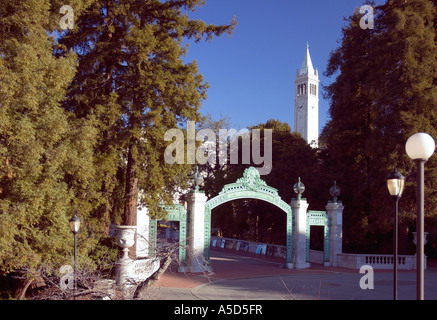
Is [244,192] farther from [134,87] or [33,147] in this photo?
[33,147]

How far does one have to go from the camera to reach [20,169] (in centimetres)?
1126

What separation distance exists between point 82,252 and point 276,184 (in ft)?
64.4

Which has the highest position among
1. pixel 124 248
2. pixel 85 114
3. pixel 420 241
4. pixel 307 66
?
pixel 307 66

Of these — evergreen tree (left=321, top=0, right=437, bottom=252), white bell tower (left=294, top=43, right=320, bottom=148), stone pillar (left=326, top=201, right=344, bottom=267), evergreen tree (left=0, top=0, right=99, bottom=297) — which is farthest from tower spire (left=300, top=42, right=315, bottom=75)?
evergreen tree (left=0, top=0, right=99, bottom=297)

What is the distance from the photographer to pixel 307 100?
101 m

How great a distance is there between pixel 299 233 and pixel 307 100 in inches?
3267

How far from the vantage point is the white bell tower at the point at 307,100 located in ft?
327

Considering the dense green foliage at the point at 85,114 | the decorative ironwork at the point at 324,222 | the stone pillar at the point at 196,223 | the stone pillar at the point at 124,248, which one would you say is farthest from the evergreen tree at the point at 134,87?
the decorative ironwork at the point at 324,222

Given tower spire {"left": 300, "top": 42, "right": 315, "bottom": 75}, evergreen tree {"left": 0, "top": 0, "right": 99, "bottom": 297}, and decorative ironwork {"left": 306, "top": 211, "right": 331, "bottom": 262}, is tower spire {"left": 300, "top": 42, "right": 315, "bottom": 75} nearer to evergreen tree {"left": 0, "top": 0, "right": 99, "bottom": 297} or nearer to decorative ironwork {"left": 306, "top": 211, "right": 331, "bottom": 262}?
decorative ironwork {"left": 306, "top": 211, "right": 331, "bottom": 262}

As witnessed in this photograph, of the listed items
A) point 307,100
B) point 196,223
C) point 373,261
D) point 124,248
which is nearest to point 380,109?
point 373,261

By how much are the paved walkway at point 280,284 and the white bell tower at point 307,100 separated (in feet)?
259

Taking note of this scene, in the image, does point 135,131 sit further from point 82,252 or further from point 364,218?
point 364,218

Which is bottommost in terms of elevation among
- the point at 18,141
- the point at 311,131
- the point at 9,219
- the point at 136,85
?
the point at 9,219

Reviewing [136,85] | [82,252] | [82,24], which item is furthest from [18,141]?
[82,24]
